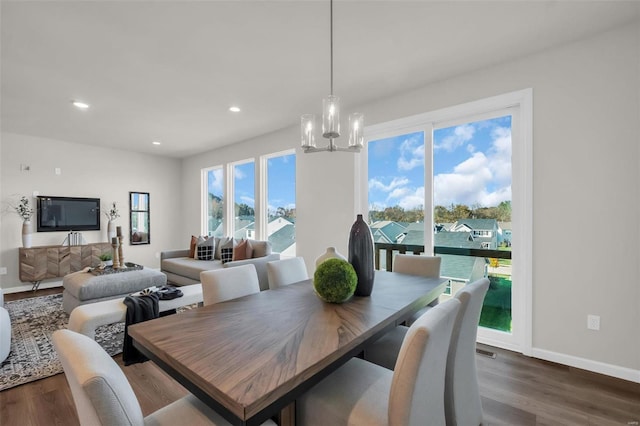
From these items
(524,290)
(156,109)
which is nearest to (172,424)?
(524,290)

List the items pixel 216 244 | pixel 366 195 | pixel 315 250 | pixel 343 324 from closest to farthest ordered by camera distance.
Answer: pixel 343 324, pixel 366 195, pixel 315 250, pixel 216 244

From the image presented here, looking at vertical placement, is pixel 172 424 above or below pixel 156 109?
below

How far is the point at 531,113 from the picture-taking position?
102 inches

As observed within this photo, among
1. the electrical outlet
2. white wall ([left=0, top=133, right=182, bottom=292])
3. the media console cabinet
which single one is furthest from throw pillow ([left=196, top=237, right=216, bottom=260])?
the electrical outlet

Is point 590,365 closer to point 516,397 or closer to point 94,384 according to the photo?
point 516,397

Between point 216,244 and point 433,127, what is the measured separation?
13.6 ft

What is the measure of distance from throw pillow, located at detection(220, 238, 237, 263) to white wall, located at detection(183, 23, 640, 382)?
4129 mm

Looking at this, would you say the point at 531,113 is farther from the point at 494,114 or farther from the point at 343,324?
the point at 343,324

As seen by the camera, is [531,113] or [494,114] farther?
[494,114]

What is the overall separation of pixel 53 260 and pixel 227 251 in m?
2.88

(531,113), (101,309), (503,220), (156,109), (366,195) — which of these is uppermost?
(156,109)

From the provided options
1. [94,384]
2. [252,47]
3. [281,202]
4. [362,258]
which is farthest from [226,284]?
[281,202]

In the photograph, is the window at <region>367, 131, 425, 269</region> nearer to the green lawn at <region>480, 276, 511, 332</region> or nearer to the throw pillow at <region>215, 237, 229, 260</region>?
the green lawn at <region>480, 276, 511, 332</region>

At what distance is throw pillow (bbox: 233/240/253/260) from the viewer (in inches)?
177
